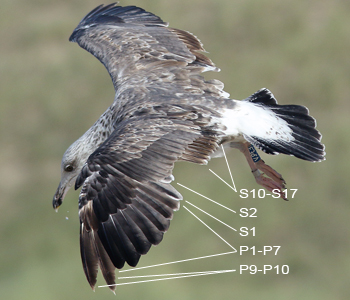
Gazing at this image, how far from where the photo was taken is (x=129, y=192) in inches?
239

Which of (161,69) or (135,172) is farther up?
(161,69)

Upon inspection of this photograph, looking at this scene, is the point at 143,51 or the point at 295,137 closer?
the point at 295,137

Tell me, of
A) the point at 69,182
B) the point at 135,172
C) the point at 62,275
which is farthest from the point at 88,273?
the point at 62,275

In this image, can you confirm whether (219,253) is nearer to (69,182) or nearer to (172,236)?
(172,236)

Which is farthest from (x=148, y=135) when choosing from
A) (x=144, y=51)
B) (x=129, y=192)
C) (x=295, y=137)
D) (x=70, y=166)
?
(x=144, y=51)

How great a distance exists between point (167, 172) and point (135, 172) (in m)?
0.28

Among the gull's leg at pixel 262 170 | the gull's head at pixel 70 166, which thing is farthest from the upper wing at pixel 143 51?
the gull's head at pixel 70 166

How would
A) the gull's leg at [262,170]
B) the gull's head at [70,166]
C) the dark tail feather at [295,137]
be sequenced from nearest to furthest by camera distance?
the dark tail feather at [295,137] → the gull's head at [70,166] → the gull's leg at [262,170]

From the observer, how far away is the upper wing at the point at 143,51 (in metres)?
7.73

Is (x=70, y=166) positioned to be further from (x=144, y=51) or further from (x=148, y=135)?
(x=144, y=51)

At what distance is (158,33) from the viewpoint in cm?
848

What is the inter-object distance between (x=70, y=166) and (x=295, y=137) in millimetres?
2347

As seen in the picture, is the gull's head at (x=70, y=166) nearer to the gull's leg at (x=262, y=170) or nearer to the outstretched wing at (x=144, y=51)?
the outstretched wing at (x=144, y=51)

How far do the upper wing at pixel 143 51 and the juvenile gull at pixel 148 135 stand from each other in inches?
0.5
